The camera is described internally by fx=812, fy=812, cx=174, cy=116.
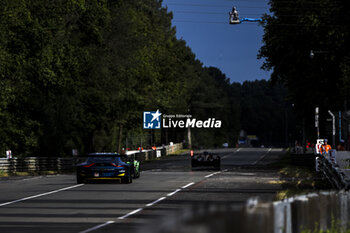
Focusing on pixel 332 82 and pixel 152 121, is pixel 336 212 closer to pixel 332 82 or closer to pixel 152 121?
pixel 332 82

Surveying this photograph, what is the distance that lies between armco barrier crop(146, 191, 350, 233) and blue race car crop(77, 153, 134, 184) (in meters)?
18.3

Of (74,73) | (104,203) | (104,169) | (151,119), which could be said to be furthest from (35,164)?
(151,119)

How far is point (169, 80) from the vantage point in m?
102

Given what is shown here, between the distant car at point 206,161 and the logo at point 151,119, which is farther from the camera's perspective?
the logo at point 151,119

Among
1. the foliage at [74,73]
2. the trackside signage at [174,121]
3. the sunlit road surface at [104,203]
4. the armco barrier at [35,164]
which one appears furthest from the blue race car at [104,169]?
the trackside signage at [174,121]

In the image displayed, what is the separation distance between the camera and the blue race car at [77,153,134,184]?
96.4ft

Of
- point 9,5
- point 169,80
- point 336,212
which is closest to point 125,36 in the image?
point 9,5

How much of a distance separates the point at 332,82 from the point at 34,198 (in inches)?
1505

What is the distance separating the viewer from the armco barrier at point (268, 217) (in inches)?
196

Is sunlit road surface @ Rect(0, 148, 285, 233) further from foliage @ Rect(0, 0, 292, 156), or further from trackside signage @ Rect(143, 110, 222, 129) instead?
trackside signage @ Rect(143, 110, 222, 129)

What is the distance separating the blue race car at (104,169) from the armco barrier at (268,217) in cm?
1828

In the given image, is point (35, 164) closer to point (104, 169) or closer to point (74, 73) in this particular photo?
point (74, 73)

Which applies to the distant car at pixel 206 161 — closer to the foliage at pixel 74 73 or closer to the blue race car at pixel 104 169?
the foliage at pixel 74 73

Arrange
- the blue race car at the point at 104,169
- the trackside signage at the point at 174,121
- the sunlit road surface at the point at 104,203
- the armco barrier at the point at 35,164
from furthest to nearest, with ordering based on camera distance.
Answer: the trackside signage at the point at 174,121
the armco barrier at the point at 35,164
the blue race car at the point at 104,169
the sunlit road surface at the point at 104,203
